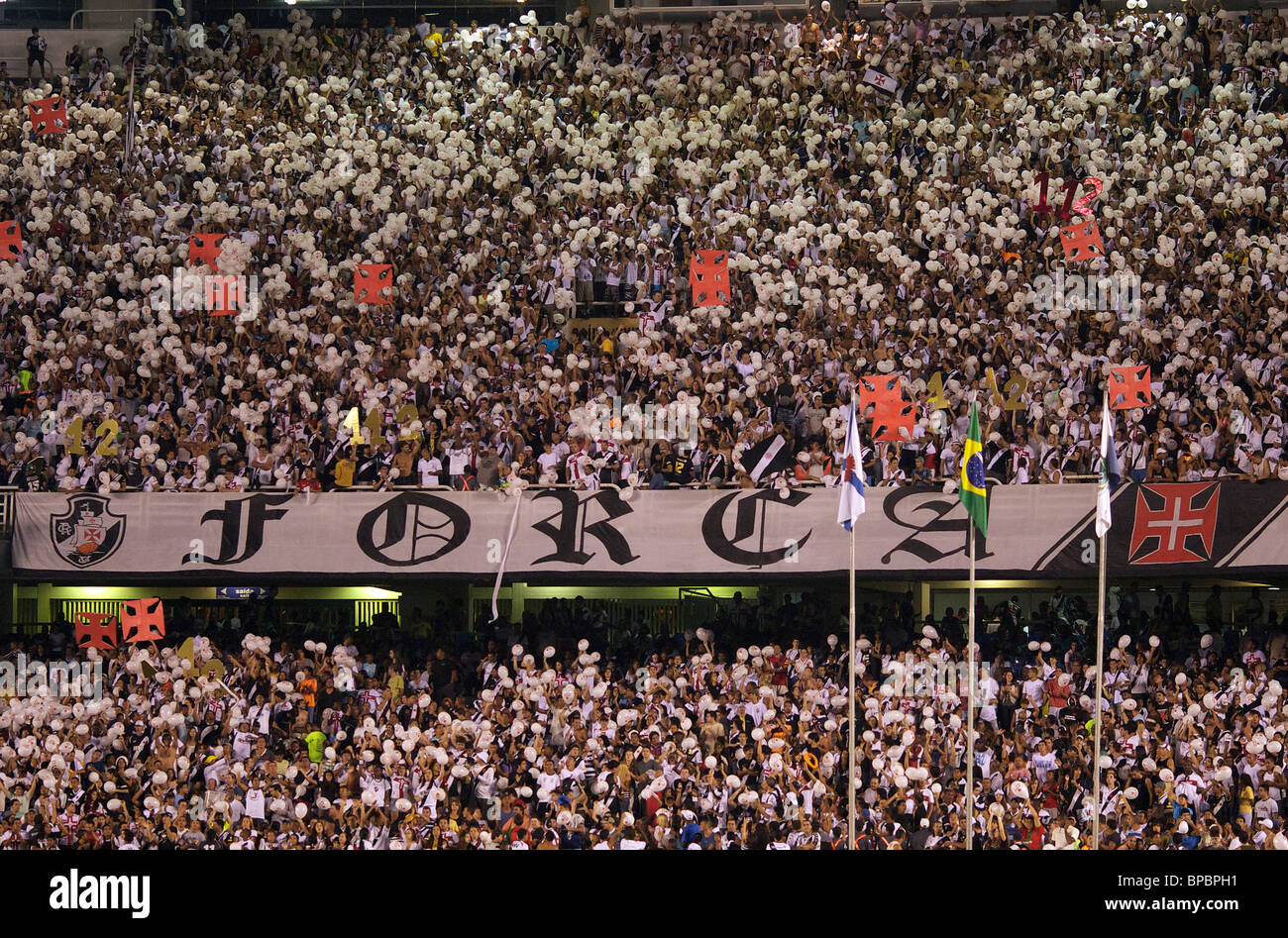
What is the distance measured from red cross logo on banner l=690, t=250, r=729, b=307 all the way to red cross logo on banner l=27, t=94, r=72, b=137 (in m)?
10.8

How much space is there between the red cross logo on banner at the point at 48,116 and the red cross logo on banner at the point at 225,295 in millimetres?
5221

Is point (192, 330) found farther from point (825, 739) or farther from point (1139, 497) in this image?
point (1139, 497)

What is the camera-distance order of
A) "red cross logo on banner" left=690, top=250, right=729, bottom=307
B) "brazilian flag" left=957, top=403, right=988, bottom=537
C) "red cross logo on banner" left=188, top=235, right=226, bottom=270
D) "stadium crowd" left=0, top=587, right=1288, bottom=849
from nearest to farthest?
"brazilian flag" left=957, top=403, right=988, bottom=537 → "stadium crowd" left=0, top=587, right=1288, bottom=849 → "red cross logo on banner" left=690, top=250, right=729, bottom=307 → "red cross logo on banner" left=188, top=235, right=226, bottom=270

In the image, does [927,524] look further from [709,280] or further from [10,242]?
[10,242]

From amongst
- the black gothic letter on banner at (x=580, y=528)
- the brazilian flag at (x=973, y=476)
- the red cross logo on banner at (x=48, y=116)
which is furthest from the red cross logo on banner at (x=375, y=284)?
the brazilian flag at (x=973, y=476)

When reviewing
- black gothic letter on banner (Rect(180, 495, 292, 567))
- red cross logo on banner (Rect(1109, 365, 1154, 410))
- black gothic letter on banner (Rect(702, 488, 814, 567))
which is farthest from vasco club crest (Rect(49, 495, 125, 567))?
red cross logo on banner (Rect(1109, 365, 1154, 410))

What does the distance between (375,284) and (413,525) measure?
4.64m

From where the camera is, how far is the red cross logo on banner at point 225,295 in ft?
72.4

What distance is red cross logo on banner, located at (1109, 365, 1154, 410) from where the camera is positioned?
19.6m

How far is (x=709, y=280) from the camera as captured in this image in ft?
71.4

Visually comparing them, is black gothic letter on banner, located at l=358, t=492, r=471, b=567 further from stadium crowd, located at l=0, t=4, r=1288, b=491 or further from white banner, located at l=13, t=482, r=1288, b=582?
stadium crowd, located at l=0, t=4, r=1288, b=491

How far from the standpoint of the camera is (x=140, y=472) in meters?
19.9

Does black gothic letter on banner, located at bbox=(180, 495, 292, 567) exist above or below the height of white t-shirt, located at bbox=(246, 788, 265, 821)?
above

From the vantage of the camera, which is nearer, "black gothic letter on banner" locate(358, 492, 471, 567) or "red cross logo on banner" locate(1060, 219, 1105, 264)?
"black gothic letter on banner" locate(358, 492, 471, 567)
